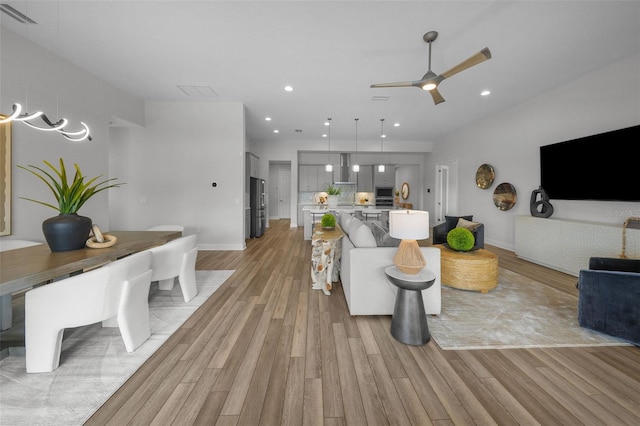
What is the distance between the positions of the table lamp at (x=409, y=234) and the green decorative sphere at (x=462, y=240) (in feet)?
4.90

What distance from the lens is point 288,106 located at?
5.12 metres

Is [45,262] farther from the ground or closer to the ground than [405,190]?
closer to the ground

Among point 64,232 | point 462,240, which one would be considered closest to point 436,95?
point 462,240

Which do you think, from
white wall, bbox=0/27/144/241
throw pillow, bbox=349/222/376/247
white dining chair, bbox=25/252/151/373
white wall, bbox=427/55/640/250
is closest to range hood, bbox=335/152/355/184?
white wall, bbox=427/55/640/250

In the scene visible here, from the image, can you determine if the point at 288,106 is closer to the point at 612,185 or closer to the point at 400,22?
the point at 400,22

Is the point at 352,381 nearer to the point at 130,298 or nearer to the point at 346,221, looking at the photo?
the point at 130,298

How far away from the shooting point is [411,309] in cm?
200

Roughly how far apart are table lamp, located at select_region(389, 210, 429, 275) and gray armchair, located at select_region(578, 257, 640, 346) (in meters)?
1.47

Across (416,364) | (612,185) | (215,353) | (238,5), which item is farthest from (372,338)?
(612,185)

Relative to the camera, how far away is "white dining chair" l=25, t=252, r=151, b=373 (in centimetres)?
155

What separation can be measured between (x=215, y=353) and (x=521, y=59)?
492cm

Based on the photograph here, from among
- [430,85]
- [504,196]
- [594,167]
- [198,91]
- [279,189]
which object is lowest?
[504,196]

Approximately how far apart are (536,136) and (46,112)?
778cm

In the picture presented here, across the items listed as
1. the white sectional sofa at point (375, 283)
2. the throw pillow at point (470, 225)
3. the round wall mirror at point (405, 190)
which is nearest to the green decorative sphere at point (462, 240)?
the throw pillow at point (470, 225)
